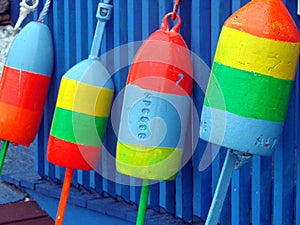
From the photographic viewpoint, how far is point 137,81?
207 cm

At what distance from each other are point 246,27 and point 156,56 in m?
0.41

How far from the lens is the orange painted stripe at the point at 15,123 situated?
A: 2545 millimetres

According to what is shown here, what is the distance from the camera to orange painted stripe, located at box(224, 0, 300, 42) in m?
1.68

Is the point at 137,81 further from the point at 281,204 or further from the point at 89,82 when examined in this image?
the point at 281,204

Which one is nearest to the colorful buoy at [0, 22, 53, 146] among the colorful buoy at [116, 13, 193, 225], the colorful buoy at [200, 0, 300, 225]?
the colorful buoy at [116, 13, 193, 225]

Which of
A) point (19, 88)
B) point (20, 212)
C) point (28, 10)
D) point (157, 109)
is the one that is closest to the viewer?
point (157, 109)

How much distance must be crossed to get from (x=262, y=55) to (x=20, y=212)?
1.54 metres

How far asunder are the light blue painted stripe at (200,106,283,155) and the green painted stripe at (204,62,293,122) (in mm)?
15

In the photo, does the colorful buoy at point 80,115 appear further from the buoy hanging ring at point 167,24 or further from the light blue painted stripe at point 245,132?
the light blue painted stripe at point 245,132

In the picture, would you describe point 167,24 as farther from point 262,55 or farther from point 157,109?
point 262,55

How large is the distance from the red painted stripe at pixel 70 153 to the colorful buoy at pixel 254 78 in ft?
2.32

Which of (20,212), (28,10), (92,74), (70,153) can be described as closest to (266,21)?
(92,74)

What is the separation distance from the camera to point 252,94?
1.69 meters

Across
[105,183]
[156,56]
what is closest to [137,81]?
[156,56]
